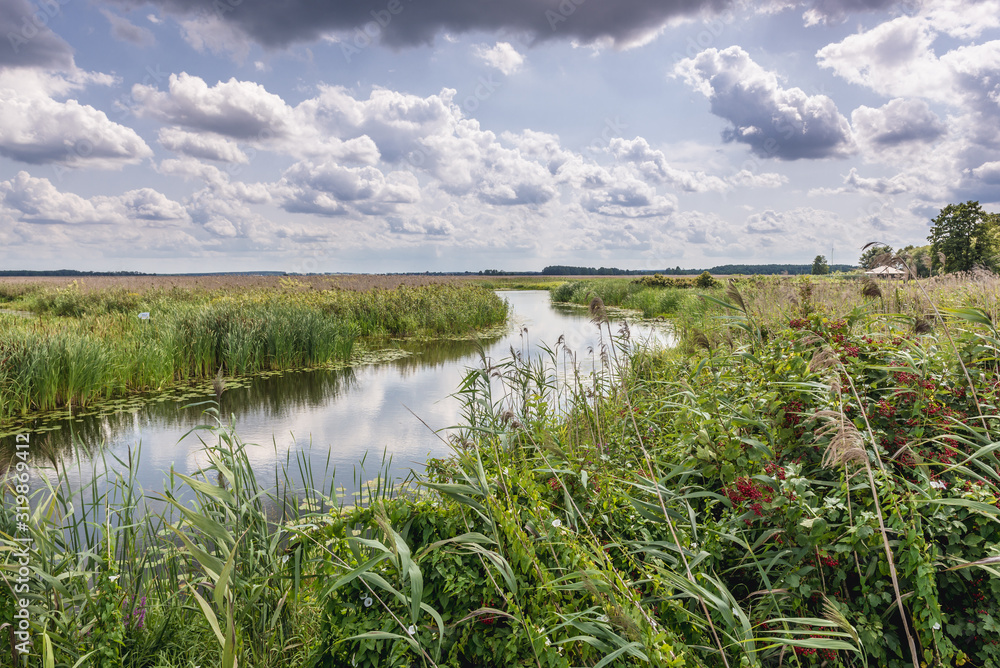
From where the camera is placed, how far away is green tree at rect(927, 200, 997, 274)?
33.9 m

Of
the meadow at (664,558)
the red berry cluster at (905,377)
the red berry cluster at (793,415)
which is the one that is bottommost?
the meadow at (664,558)

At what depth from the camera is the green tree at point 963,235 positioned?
111 feet

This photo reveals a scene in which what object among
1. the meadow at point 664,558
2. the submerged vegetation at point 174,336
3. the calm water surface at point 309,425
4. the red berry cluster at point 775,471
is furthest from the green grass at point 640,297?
the red berry cluster at point 775,471

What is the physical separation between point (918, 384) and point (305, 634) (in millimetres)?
3273

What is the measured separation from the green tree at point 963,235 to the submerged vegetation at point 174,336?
35.5 meters

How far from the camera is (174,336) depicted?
10.1m

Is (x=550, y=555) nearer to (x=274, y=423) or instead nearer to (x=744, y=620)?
(x=744, y=620)

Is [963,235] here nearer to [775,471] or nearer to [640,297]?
[640,297]

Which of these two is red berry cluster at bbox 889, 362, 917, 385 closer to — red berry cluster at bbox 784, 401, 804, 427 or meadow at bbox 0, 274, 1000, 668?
meadow at bbox 0, 274, 1000, 668

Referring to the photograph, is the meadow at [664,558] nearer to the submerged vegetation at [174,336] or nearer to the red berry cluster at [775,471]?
the red berry cluster at [775,471]

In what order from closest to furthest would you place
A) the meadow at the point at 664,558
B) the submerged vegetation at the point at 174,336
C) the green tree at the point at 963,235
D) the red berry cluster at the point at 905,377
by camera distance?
the meadow at the point at 664,558, the red berry cluster at the point at 905,377, the submerged vegetation at the point at 174,336, the green tree at the point at 963,235

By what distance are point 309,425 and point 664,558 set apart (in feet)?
20.2

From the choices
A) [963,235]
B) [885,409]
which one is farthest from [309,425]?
[963,235]

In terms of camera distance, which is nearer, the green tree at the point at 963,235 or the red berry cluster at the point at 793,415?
the red berry cluster at the point at 793,415
